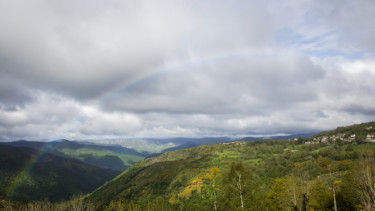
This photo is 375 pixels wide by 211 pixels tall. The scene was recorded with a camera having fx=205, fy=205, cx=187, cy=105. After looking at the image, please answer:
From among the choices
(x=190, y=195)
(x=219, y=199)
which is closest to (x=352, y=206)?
(x=219, y=199)

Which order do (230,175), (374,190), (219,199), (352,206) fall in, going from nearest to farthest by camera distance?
(374,190) < (352,206) < (230,175) < (219,199)

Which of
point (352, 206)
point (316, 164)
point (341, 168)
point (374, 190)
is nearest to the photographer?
point (374, 190)

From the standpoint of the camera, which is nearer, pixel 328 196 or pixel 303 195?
pixel 303 195

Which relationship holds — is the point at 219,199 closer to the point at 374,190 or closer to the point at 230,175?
the point at 230,175

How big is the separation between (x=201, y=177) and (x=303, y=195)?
11244 centimetres

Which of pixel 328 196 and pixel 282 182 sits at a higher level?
pixel 282 182

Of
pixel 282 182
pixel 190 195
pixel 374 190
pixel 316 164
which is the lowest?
pixel 190 195

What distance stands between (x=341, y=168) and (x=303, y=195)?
305 ft

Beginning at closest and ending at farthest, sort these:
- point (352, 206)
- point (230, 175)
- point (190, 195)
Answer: point (352, 206) < point (230, 175) < point (190, 195)

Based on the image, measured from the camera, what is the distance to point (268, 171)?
168750 mm

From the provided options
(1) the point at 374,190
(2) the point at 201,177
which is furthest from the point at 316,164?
(1) the point at 374,190

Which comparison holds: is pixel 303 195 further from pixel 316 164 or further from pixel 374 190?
pixel 316 164

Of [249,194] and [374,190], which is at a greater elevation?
[374,190]

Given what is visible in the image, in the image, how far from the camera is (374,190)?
48219mm
